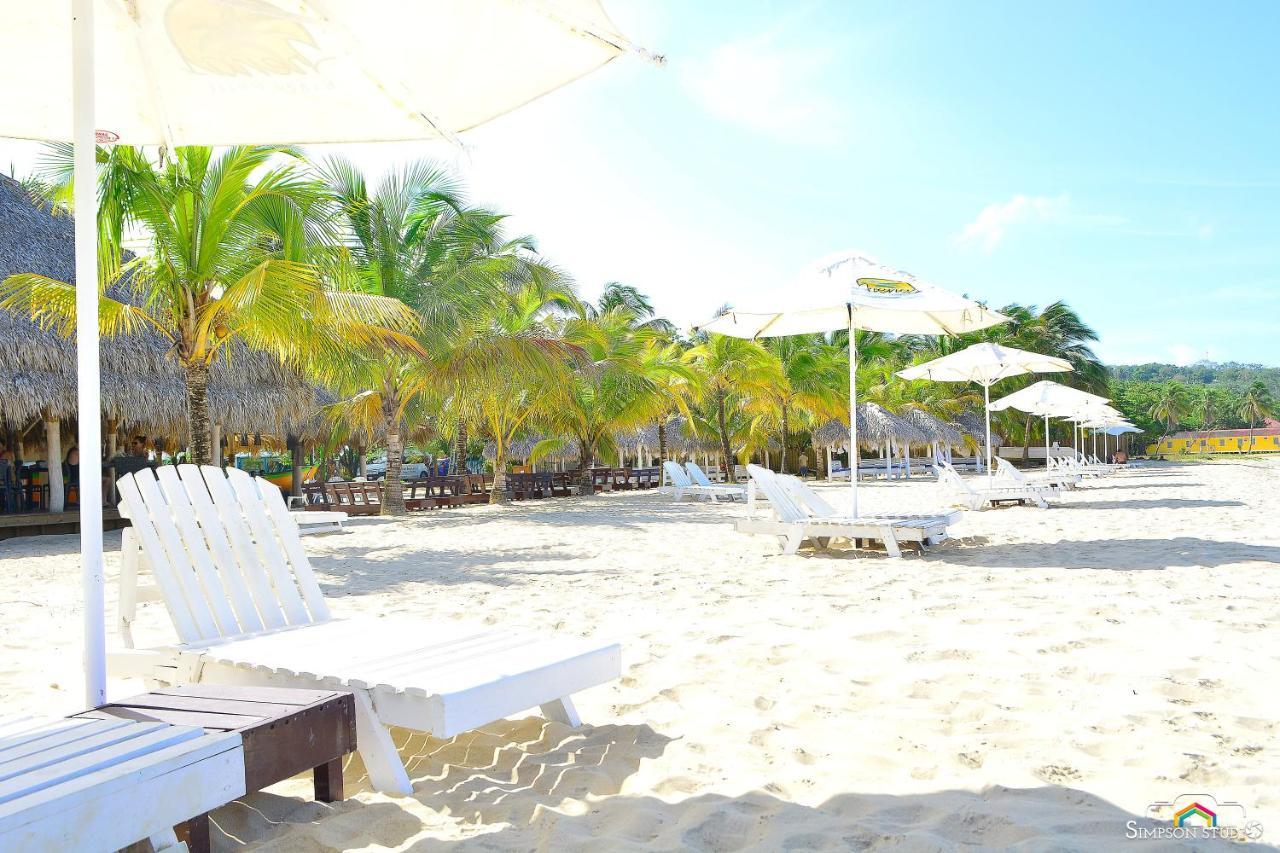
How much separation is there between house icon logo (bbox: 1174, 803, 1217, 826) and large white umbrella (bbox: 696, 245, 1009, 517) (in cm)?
482

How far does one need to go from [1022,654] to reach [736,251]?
22.5m

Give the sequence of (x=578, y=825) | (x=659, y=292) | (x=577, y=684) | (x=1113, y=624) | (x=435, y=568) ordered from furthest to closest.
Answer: (x=659, y=292) → (x=435, y=568) → (x=1113, y=624) → (x=577, y=684) → (x=578, y=825)

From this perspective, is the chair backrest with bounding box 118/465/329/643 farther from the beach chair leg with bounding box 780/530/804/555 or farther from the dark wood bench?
the dark wood bench

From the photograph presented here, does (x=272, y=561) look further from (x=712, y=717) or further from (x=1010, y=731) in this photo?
(x=1010, y=731)

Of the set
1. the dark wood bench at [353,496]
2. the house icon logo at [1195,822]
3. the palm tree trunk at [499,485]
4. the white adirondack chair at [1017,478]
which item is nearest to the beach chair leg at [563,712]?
the house icon logo at [1195,822]

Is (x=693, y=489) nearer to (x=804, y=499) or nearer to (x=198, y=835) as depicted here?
(x=804, y=499)

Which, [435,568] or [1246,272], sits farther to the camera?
[1246,272]

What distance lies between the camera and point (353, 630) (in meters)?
2.88

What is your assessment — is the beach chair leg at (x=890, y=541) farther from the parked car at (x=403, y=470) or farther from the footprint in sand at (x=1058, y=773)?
the parked car at (x=403, y=470)

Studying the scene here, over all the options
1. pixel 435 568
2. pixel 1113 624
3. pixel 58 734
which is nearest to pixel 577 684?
pixel 58 734

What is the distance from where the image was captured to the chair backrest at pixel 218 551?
2.85 metres

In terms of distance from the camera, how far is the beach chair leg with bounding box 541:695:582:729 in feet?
8.86

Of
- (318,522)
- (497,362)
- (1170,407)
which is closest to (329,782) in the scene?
(318,522)

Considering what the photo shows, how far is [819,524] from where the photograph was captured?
6.77 metres
